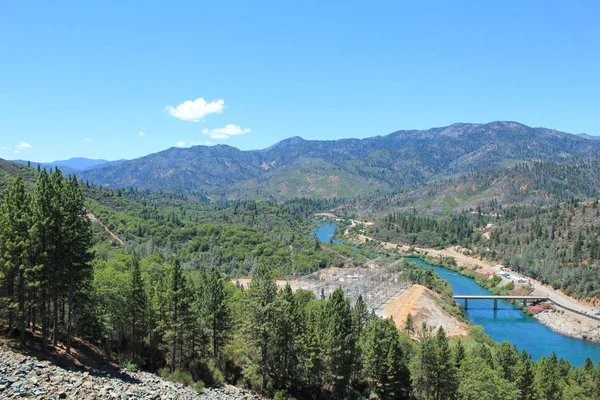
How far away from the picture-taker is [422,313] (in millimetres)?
104000

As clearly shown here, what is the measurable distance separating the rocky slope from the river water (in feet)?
289

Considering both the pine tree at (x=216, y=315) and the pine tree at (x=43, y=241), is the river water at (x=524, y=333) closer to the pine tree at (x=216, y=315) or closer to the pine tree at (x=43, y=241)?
the pine tree at (x=216, y=315)

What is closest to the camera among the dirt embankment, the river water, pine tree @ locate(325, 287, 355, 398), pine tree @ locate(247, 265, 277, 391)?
pine tree @ locate(247, 265, 277, 391)

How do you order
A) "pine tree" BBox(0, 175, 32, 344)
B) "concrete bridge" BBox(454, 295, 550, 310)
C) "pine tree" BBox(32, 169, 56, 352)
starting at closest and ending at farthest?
"pine tree" BBox(0, 175, 32, 344), "pine tree" BBox(32, 169, 56, 352), "concrete bridge" BBox(454, 295, 550, 310)

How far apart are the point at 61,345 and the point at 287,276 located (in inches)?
4748

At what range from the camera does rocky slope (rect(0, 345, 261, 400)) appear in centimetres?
2250

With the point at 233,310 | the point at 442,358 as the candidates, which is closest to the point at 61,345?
the point at 233,310

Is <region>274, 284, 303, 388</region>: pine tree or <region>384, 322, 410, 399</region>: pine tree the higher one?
<region>274, 284, 303, 388</region>: pine tree

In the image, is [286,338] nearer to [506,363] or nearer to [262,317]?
[262,317]

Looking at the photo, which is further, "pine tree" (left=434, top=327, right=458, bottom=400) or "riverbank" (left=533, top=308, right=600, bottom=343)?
"riverbank" (left=533, top=308, right=600, bottom=343)

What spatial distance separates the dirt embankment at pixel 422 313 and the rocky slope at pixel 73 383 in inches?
2855

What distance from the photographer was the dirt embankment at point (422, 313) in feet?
322

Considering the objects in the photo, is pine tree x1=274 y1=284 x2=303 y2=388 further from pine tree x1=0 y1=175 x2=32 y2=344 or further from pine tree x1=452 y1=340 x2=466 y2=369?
pine tree x1=452 y1=340 x2=466 y2=369

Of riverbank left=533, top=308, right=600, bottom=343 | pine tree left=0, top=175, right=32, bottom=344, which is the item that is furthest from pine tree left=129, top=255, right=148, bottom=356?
riverbank left=533, top=308, right=600, bottom=343
